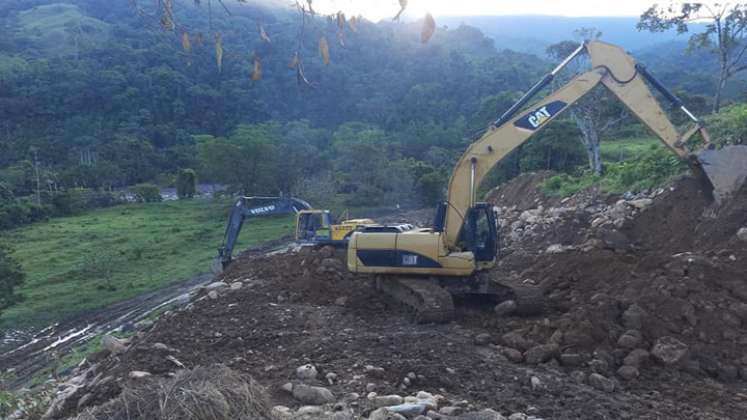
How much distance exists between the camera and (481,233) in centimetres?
1181

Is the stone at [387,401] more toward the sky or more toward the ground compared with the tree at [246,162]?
more toward the sky

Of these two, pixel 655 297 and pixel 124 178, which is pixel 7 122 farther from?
pixel 655 297

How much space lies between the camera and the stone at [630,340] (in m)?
8.80

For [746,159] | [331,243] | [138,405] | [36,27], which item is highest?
[36,27]

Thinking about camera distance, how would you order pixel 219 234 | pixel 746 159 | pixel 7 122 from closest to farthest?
pixel 746 159 → pixel 219 234 → pixel 7 122

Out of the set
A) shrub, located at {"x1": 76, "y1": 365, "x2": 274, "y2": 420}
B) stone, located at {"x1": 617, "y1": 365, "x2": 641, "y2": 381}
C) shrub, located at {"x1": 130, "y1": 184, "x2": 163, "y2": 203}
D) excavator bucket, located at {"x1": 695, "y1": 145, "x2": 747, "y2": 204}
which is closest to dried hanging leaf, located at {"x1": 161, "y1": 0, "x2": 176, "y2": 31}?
shrub, located at {"x1": 76, "y1": 365, "x2": 274, "y2": 420}

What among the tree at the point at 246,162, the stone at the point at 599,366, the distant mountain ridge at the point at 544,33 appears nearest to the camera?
the stone at the point at 599,366

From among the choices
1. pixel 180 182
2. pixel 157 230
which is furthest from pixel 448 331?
pixel 180 182

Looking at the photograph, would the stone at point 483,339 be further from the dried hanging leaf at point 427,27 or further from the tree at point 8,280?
the tree at point 8,280

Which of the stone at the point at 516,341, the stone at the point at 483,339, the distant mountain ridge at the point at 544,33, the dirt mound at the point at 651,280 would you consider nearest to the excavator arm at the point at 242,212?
the dirt mound at the point at 651,280

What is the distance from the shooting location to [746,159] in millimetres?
12461

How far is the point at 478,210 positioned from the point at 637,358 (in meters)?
4.05

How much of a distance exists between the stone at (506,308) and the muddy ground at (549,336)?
0.13m

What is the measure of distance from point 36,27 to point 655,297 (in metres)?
109
